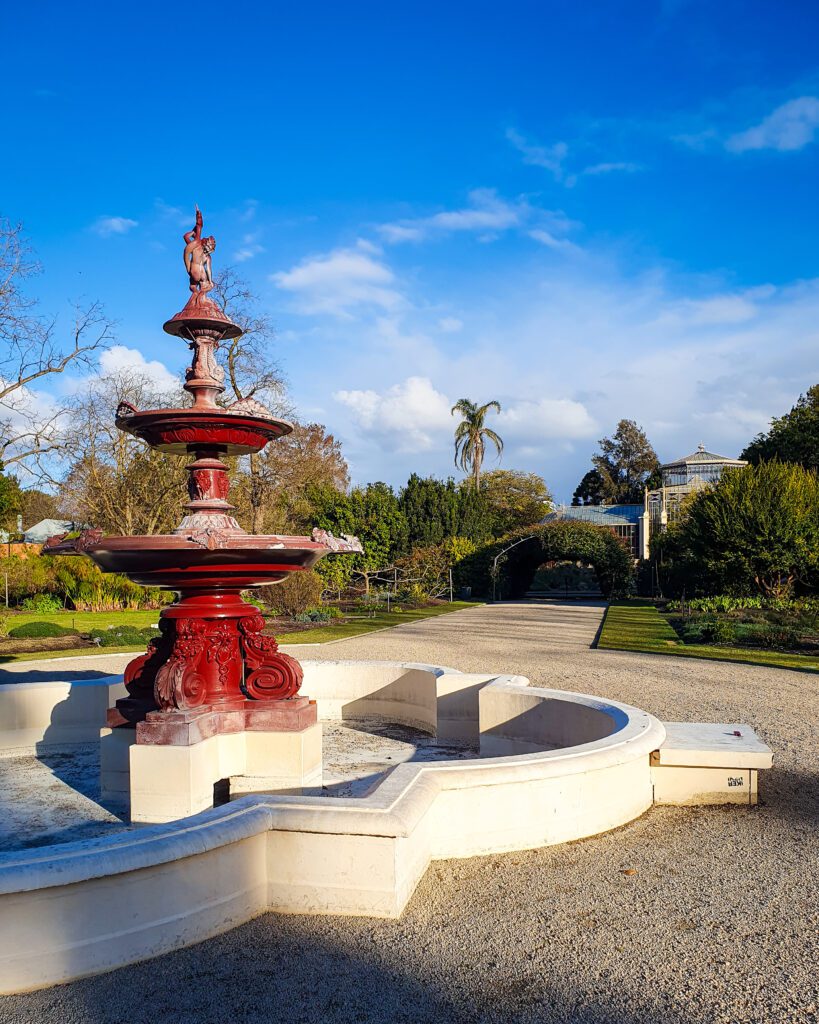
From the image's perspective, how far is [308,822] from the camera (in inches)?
146

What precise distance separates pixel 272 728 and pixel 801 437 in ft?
124

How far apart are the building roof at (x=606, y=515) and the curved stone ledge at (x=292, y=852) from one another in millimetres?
48130

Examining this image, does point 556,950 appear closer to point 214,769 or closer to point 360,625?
point 214,769

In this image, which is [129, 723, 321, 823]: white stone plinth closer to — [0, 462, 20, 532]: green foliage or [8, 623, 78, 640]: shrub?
[8, 623, 78, 640]: shrub

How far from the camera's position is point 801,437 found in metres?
37.8

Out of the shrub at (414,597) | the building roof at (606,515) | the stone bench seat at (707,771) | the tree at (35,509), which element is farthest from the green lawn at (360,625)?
the tree at (35,509)

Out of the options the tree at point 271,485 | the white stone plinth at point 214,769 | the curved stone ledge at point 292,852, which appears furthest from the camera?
the tree at point 271,485

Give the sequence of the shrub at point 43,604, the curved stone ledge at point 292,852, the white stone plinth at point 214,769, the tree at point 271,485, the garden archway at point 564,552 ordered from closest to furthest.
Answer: the curved stone ledge at point 292,852
the white stone plinth at point 214,769
the shrub at point 43,604
the tree at point 271,485
the garden archway at point 564,552

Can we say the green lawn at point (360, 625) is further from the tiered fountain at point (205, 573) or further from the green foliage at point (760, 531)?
the tiered fountain at point (205, 573)

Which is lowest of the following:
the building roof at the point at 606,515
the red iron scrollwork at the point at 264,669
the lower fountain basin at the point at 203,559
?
the red iron scrollwork at the point at 264,669

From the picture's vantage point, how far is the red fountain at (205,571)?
17.2ft

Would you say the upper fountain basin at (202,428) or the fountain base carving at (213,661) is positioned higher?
the upper fountain basin at (202,428)

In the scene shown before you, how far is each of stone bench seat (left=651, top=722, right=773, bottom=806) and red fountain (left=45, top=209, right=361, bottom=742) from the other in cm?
249

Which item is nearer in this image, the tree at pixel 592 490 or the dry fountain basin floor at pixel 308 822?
the dry fountain basin floor at pixel 308 822
